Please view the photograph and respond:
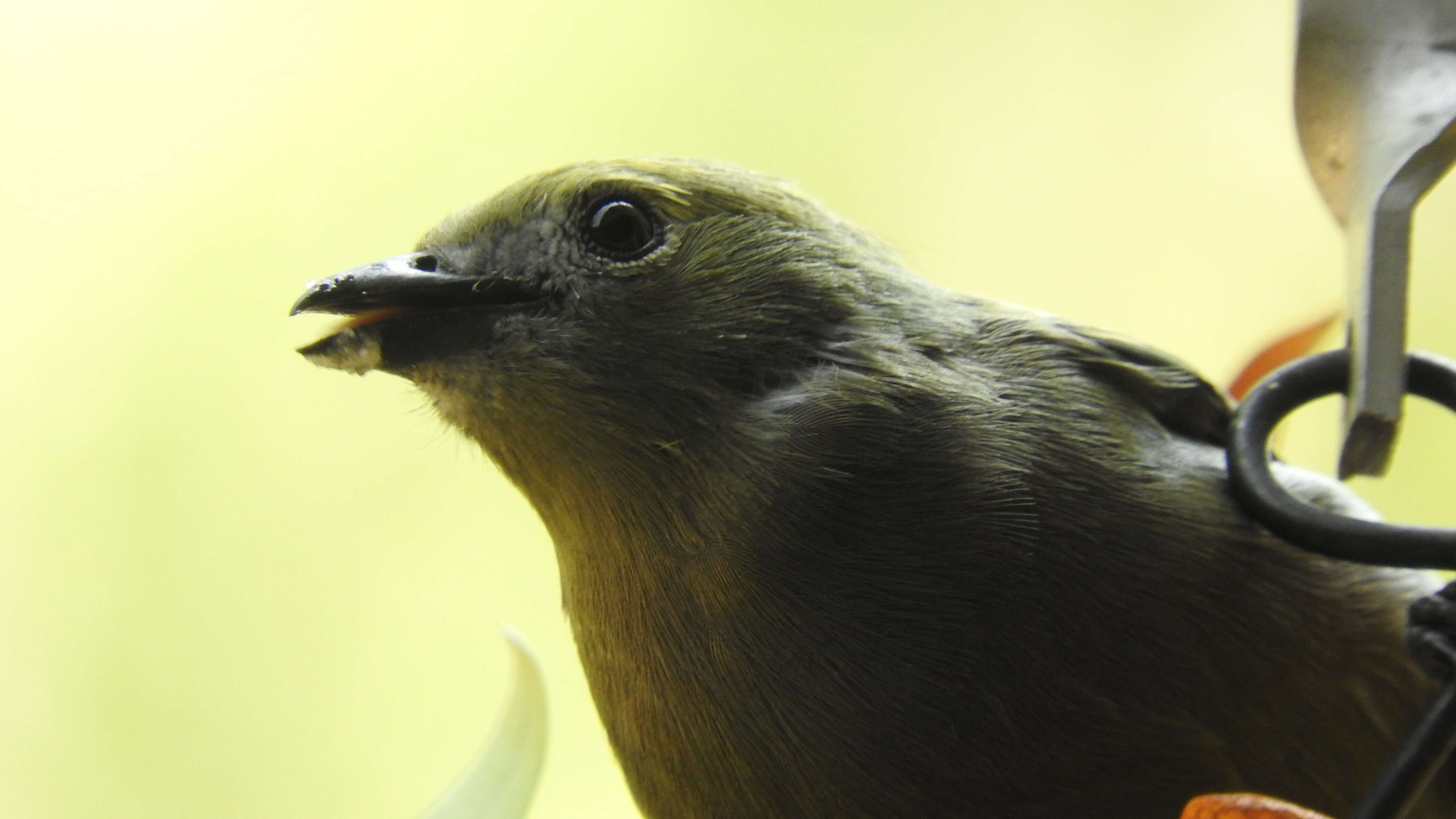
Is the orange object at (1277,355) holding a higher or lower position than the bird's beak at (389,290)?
lower

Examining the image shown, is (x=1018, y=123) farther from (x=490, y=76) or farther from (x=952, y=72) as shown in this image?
(x=490, y=76)

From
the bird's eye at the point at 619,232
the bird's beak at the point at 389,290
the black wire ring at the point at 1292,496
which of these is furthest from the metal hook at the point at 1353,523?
the bird's beak at the point at 389,290

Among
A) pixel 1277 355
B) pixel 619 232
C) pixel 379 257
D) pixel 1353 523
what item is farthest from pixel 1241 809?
pixel 379 257

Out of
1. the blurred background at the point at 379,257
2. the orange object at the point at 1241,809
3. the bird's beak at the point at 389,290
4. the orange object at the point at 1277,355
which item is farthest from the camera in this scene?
the orange object at the point at 1277,355

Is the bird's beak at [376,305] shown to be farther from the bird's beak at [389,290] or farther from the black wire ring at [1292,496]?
the black wire ring at [1292,496]

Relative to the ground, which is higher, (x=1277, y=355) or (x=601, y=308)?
(x=601, y=308)

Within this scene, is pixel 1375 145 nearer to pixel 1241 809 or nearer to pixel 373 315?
pixel 1241 809

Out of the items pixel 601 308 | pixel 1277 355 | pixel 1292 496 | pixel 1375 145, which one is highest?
pixel 1375 145
